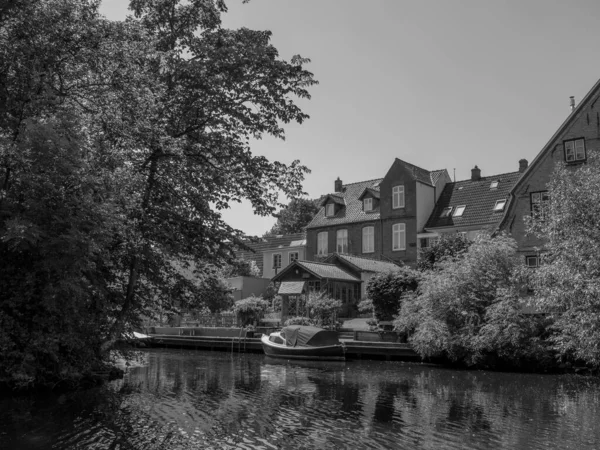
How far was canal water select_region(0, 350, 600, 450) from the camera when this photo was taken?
Result: 501 inches

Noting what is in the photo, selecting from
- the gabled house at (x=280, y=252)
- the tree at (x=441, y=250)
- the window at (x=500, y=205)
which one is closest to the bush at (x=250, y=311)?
the tree at (x=441, y=250)

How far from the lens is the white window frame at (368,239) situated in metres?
47.8

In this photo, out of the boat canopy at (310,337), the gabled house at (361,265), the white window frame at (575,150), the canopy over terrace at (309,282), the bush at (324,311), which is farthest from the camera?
the gabled house at (361,265)

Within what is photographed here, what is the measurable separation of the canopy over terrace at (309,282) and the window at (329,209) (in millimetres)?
9771

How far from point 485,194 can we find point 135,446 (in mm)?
37350

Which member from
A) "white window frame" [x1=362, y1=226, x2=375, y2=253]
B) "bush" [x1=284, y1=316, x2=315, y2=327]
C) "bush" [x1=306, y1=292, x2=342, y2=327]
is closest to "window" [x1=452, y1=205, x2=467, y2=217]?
"white window frame" [x1=362, y1=226, x2=375, y2=253]

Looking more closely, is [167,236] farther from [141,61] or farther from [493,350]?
[493,350]

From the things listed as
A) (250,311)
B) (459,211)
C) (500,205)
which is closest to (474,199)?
(459,211)

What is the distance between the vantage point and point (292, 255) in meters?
55.4

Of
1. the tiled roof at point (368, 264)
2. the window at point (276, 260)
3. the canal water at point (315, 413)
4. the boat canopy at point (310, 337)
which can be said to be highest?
the window at point (276, 260)

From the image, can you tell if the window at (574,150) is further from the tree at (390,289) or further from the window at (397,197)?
the window at (397,197)

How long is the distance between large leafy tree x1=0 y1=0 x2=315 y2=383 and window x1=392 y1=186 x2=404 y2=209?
26.9m

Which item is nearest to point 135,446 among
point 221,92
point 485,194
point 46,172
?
point 46,172

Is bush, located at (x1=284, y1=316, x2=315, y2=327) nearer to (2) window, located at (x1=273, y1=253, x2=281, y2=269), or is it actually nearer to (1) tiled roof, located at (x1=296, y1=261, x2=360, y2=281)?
(1) tiled roof, located at (x1=296, y1=261, x2=360, y2=281)
